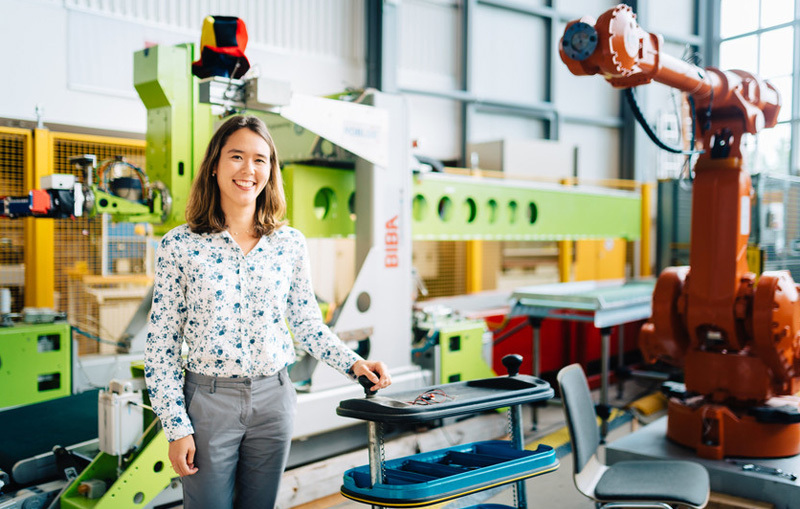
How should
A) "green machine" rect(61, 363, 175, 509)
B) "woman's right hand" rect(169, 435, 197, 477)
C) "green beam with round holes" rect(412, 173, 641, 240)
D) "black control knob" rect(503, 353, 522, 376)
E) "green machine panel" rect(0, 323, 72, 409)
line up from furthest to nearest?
"green beam with round holes" rect(412, 173, 641, 240), "green machine panel" rect(0, 323, 72, 409), "green machine" rect(61, 363, 175, 509), "black control knob" rect(503, 353, 522, 376), "woman's right hand" rect(169, 435, 197, 477)

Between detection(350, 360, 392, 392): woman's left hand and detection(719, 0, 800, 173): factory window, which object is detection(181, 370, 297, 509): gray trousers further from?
detection(719, 0, 800, 173): factory window

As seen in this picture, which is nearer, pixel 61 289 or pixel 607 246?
pixel 61 289

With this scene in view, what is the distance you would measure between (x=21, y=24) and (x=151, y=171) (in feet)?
8.90

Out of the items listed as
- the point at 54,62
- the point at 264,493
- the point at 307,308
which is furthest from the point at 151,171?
the point at 54,62

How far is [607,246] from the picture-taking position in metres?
7.27

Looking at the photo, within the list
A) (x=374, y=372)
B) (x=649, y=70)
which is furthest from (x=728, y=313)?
(x=374, y=372)

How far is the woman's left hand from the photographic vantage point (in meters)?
1.68

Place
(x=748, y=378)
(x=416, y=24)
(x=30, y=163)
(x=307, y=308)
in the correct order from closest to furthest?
(x=307, y=308)
(x=748, y=378)
(x=30, y=163)
(x=416, y=24)

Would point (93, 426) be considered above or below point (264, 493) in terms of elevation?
below

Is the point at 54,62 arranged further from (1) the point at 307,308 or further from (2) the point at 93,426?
(1) the point at 307,308

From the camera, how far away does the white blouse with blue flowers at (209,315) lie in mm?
1495

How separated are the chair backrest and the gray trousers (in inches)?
47.9

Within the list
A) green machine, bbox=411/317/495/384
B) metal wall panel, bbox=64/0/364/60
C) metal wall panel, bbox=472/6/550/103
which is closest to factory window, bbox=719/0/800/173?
metal wall panel, bbox=472/6/550/103

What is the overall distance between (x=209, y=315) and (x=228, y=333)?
62 mm
